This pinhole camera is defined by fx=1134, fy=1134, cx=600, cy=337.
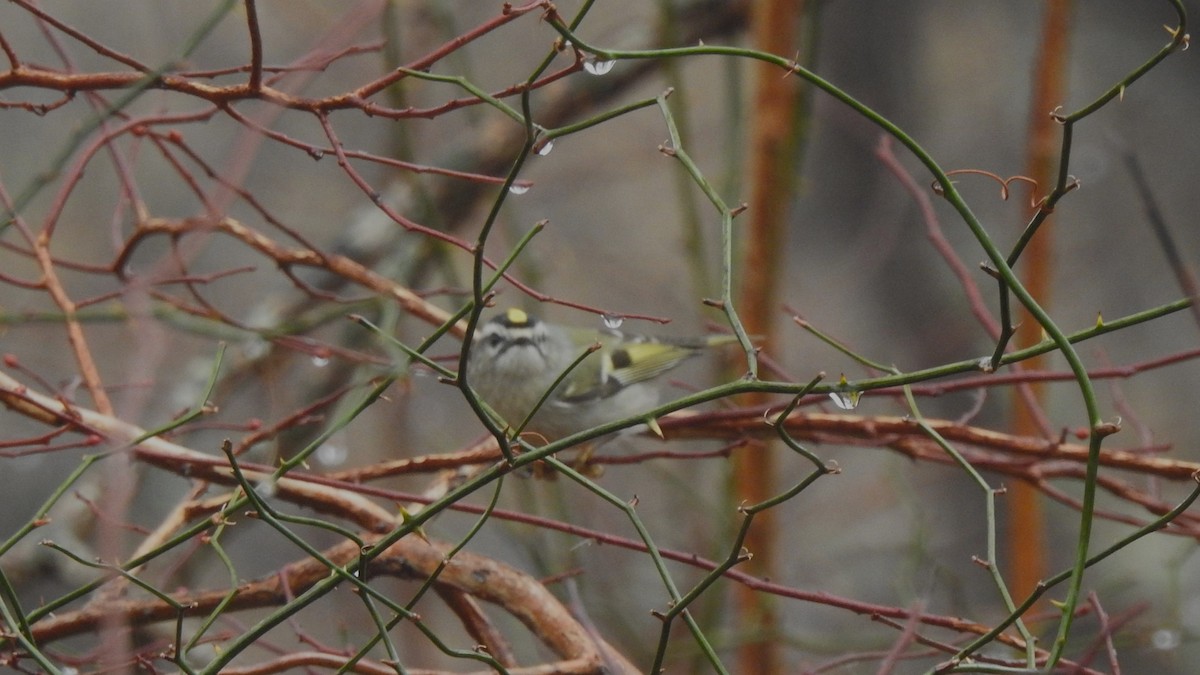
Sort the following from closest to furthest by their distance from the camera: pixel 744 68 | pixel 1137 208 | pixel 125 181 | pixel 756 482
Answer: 1. pixel 125 181
2. pixel 756 482
3. pixel 744 68
4. pixel 1137 208

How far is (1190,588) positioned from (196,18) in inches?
201

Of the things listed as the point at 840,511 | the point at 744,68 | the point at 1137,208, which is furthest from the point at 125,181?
the point at 1137,208

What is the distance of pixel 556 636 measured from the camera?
5.00ft

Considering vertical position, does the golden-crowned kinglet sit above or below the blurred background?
below

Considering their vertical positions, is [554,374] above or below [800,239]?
below

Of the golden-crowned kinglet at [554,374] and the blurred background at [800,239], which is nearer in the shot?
the golden-crowned kinglet at [554,374]

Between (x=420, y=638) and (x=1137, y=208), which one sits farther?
(x=1137, y=208)

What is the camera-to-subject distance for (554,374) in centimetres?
284

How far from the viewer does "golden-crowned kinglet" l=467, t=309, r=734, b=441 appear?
277 cm

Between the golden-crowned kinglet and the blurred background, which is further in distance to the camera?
the blurred background

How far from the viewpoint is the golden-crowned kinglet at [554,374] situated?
9.07ft

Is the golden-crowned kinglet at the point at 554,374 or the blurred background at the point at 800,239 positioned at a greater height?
the blurred background at the point at 800,239

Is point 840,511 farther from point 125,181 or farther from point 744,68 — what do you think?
point 125,181

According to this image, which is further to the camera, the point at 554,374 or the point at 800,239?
the point at 800,239
